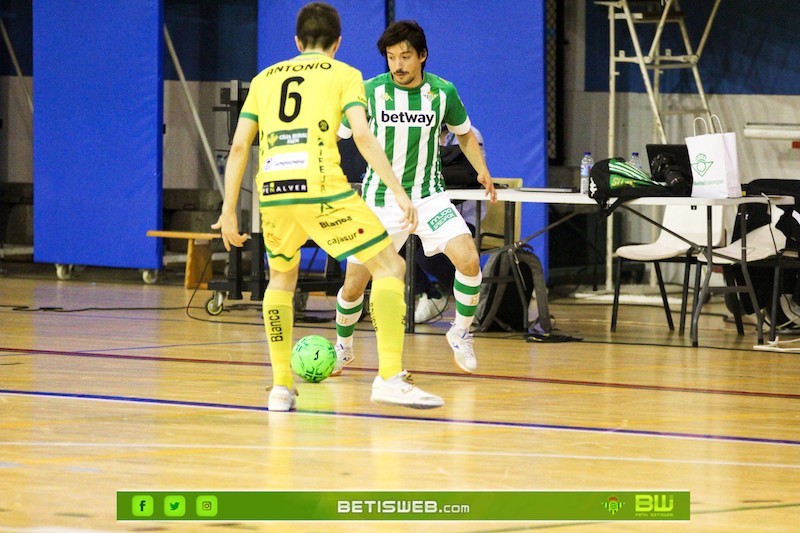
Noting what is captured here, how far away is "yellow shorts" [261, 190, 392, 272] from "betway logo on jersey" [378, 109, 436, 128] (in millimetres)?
1244

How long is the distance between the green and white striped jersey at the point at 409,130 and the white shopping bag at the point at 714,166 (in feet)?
6.70

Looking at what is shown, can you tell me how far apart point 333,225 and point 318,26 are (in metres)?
0.74

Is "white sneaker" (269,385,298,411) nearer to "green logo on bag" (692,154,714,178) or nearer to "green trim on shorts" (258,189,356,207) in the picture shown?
"green trim on shorts" (258,189,356,207)

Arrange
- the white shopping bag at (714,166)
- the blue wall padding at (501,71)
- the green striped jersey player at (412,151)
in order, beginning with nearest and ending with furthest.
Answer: the green striped jersey player at (412,151), the white shopping bag at (714,166), the blue wall padding at (501,71)

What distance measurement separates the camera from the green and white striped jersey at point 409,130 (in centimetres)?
623

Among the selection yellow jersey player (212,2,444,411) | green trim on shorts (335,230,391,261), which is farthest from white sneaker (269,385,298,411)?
green trim on shorts (335,230,391,261)

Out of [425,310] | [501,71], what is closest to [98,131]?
[501,71]

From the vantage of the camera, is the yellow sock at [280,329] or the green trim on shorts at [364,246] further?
the yellow sock at [280,329]

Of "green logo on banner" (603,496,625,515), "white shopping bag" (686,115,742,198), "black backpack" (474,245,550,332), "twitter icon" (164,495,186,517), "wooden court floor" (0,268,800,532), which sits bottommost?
"wooden court floor" (0,268,800,532)

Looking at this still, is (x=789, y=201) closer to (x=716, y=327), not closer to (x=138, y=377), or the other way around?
(x=716, y=327)

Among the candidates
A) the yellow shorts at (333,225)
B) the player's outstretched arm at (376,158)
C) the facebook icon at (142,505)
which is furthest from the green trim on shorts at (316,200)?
the facebook icon at (142,505)

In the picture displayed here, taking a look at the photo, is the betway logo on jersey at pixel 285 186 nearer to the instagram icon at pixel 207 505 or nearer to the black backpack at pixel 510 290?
the instagram icon at pixel 207 505

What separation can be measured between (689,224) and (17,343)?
4182 millimetres

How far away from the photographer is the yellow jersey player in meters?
4.99
